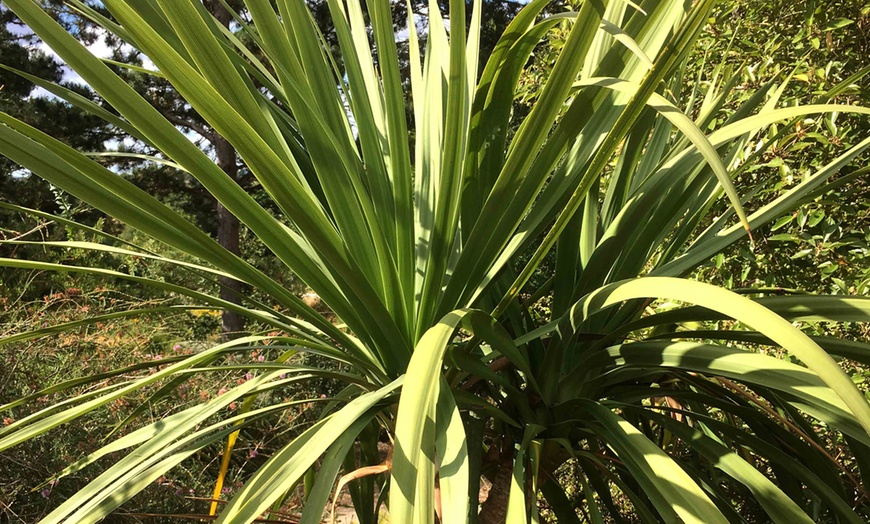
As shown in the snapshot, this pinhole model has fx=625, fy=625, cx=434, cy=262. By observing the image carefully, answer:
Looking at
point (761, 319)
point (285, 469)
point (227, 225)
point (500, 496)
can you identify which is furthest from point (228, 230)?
point (761, 319)

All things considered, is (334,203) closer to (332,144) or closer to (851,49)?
(332,144)

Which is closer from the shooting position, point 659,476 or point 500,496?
point 659,476

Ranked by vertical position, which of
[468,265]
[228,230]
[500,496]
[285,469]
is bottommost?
[285,469]

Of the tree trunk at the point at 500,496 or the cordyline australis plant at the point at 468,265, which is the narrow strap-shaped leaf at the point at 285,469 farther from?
the tree trunk at the point at 500,496

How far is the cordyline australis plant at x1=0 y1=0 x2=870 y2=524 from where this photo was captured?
0.59 m

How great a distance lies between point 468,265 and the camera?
821 mm

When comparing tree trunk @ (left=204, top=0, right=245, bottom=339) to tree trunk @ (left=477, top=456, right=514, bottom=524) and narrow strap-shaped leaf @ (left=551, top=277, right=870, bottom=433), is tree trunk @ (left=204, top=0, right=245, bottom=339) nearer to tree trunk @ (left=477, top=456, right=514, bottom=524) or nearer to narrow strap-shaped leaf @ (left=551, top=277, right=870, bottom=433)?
tree trunk @ (left=477, top=456, right=514, bottom=524)

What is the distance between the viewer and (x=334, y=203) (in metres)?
0.81

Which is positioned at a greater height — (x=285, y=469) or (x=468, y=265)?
A: (x=468, y=265)

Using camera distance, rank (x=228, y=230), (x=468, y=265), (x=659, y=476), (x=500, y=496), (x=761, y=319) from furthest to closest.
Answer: (x=228, y=230) < (x=500, y=496) < (x=468, y=265) < (x=659, y=476) < (x=761, y=319)

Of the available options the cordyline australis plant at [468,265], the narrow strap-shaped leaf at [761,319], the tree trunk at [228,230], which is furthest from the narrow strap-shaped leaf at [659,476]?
the tree trunk at [228,230]

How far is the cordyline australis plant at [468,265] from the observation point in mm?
590

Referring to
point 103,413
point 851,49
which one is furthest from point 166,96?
point 851,49

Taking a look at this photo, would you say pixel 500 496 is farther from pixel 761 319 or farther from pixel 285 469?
pixel 761 319
